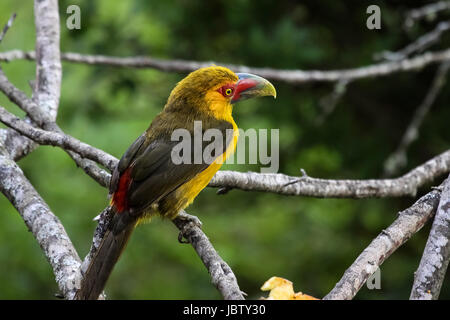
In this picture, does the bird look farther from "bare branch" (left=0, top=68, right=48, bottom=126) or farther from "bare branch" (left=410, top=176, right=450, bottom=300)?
"bare branch" (left=410, top=176, right=450, bottom=300)


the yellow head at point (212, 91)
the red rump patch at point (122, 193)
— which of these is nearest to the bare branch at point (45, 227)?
the red rump patch at point (122, 193)

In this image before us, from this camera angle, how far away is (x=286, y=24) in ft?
15.8

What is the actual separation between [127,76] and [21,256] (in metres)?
1.68

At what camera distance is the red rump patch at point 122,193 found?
3.13 m

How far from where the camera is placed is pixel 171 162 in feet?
10.9

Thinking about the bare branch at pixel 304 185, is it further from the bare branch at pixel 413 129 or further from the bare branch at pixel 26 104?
the bare branch at pixel 413 129

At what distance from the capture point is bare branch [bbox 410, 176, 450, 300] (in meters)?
2.27

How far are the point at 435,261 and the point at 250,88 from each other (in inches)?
69.5

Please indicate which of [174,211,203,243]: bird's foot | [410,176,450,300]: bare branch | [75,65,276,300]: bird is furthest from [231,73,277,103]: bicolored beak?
[410,176,450,300]: bare branch

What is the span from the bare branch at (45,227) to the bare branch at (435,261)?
1.30 metres

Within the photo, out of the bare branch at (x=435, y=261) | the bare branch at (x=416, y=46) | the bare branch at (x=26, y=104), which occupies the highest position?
the bare branch at (x=416, y=46)

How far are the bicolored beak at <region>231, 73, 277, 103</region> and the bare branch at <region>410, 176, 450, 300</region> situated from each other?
152 centimetres

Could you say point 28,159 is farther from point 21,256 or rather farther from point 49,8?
point 49,8

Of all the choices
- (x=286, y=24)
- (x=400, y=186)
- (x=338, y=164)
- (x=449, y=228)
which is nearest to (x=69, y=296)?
(x=449, y=228)
